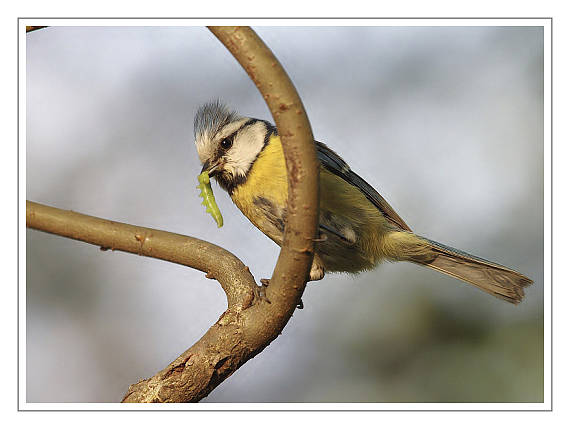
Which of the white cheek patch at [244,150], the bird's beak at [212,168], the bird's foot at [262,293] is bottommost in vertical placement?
the bird's foot at [262,293]

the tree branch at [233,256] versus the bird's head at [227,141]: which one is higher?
the bird's head at [227,141]

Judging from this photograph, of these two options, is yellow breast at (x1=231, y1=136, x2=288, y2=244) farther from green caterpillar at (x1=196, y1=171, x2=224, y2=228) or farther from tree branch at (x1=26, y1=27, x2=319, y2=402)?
tree branch at (x1=26, y1=27, x2=319, y2=402)

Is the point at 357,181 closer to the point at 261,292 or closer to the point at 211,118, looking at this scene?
the point at 211,118

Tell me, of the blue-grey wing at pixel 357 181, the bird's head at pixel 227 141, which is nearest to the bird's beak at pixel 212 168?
the bird's head at pixel 227 141

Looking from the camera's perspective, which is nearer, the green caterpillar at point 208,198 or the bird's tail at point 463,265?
the green caterpillar at point 208,198

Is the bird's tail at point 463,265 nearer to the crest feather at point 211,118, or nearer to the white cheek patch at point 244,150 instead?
the white cheek patch at point 244,150

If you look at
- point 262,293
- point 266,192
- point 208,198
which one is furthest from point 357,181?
point 262,293

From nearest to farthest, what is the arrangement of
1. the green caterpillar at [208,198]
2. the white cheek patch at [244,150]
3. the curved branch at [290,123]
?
the curved branch at [290,123]
the green caterpillar at [208,198]
the white cheek patch at [244,150]

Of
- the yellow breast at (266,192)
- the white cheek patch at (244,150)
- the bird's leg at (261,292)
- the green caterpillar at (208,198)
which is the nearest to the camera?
the bird's leg at (261,292)
